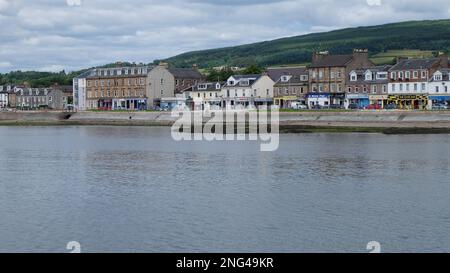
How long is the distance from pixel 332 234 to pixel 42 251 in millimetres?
9065

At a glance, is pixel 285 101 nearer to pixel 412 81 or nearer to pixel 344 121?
pixel 412 81

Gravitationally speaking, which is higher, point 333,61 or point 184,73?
point 333,61

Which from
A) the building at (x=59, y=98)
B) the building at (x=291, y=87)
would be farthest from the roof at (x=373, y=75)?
the building at (x=59, y=98)

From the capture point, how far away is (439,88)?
3519 inches

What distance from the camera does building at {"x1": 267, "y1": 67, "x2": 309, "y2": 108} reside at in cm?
10362

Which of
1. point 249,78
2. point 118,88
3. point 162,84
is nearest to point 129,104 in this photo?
point 118,88

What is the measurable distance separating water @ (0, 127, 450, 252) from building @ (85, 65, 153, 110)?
61.0 meters

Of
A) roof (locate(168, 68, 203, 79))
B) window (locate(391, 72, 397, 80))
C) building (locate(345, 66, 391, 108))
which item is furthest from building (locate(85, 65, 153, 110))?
window (locate(391, 72, 397, 80))

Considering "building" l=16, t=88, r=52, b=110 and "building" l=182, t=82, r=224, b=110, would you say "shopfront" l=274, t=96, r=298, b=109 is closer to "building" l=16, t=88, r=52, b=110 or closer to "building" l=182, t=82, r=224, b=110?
"building" l=182, t=82, r=224, b=110

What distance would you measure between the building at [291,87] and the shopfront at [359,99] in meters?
6.42

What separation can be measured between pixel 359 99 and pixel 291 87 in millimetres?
10639

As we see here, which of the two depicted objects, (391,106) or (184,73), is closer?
(391,106)
